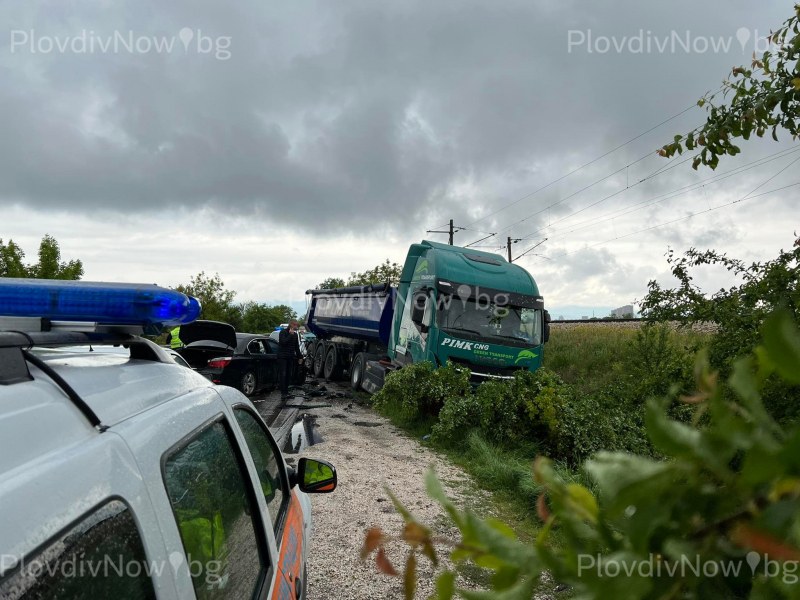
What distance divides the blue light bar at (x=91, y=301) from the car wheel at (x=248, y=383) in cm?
1286

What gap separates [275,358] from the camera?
632 inches

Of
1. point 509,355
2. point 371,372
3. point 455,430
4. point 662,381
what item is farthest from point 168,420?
point 371,372

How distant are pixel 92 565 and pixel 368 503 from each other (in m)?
5.62

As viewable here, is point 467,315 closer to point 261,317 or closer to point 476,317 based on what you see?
point 476,317

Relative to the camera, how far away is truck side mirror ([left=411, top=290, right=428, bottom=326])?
13.0 metres

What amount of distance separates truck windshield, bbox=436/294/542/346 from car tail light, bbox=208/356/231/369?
→ 4.83 metres

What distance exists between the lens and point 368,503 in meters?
6.46

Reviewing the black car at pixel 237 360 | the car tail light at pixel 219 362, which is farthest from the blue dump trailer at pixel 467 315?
the car tail light at pixel 219 362

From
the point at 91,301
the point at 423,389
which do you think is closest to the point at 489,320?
the point at 423,389

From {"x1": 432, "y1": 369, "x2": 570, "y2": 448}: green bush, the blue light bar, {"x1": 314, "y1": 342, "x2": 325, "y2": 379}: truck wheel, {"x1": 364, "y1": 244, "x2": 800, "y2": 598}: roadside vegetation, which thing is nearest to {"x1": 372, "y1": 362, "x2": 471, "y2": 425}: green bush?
{"x1": 432, "y1": 369, "x2": 570, "y2": 448}: green bush

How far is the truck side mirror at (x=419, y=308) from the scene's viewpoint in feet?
42.8

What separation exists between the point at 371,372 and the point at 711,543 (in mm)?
15396

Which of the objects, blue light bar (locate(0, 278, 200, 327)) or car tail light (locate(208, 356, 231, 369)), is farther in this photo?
car tail light (locate(208, 356, 231, 369))

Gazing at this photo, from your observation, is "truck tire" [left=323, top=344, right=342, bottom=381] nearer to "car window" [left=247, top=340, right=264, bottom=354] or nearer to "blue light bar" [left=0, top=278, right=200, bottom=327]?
"car window" [left=247, top=340, right=264, bottom=354]
